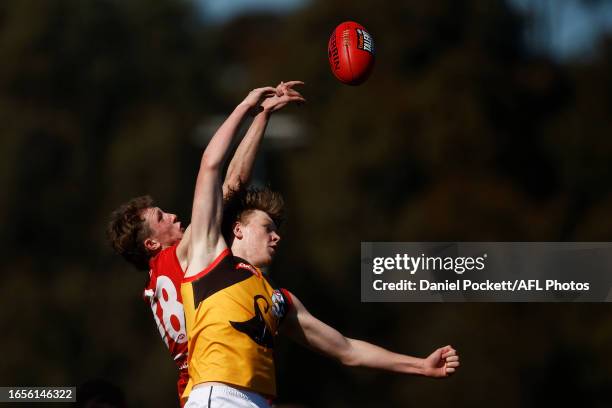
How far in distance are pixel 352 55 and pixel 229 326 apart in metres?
2.11

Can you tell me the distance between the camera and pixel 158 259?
7055 millimetres

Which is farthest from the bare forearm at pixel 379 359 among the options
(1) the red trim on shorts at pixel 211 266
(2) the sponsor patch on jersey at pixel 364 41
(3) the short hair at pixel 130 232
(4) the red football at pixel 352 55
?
(2) the sponsor patch on jersey at pixel 364 41

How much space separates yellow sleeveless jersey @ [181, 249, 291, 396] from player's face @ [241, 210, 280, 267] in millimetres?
252

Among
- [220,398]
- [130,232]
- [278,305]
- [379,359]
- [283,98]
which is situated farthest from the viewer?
[130,232]

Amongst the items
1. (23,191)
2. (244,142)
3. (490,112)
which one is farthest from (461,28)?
(244,142)

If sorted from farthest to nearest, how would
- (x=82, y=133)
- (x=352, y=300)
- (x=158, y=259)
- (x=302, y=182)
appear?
(x=82, y=133) < (x=302, y=182) < (x=352, y=300) < (x=158, y=259)

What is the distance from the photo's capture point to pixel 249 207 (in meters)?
6.90

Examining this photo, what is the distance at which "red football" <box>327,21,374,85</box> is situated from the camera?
764 centimetres

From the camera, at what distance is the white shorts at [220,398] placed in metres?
6.26

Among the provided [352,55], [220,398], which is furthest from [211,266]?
[352,55]

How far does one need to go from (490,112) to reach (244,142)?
18.0 metres

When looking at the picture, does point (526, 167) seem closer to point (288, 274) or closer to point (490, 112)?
point (490, 112)

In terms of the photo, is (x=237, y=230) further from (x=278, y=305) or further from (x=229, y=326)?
(x=229, y=326)

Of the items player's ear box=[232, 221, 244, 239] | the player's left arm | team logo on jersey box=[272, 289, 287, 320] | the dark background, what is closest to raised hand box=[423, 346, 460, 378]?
the player's left arm
